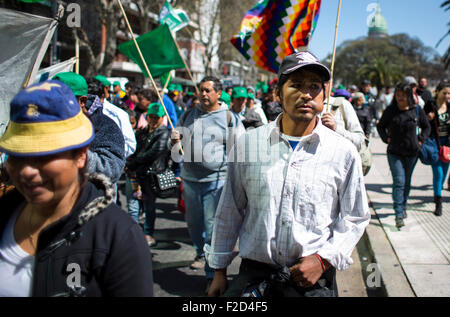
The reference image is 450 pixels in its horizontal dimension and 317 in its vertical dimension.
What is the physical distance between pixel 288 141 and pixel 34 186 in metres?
1.23

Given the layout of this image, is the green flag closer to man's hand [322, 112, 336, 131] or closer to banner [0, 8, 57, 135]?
banner [0, 8, 57, 135]

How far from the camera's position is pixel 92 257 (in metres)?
Result: 1.36

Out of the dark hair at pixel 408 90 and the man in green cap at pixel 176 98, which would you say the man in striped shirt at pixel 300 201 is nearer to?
the dark hair at pixel 408 90

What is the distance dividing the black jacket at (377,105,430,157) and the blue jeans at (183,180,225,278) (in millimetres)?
2726

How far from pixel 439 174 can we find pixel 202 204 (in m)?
3.99

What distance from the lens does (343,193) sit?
198 centimetres

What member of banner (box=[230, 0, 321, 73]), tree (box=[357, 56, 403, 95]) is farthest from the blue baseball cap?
tree (box=[357, 56, 403, 95])

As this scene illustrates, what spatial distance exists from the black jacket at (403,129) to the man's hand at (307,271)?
3.98 m

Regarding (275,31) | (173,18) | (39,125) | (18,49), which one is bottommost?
(39,125)

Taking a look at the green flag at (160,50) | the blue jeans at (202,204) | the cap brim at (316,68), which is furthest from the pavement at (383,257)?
the green flag at (160,50)

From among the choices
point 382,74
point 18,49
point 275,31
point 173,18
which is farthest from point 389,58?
point 18,49

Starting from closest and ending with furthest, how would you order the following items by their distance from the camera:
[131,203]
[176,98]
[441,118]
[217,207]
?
[217,207] < [131,203] < [441,118] < [176,98]

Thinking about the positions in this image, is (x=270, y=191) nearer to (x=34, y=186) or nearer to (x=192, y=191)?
(x=34, y=186)

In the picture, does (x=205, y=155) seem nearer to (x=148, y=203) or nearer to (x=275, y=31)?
(x=148, y=203)
